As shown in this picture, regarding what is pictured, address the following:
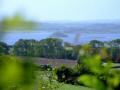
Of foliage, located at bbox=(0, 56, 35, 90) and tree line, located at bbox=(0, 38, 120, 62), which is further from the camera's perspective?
tree line, located at bbox=(0, 38, 120, 62)

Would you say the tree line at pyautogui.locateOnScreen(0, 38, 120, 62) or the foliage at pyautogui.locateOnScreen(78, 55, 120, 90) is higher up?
the tree line at pyautogui.locateOnScreen(0, 38, 120, 62)

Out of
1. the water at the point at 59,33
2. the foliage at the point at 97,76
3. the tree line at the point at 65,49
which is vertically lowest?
the foliage at the point at 97,76

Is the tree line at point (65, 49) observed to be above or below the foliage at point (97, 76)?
above

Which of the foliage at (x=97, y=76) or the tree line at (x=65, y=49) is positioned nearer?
the foliage at (x=97, y=76)

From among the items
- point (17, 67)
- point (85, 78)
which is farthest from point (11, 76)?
point (85, 78)

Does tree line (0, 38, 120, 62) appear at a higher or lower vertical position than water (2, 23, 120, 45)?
lower

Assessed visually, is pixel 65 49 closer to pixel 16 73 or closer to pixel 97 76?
pixel 97 76

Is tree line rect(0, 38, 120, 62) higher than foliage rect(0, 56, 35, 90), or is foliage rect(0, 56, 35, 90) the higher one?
tree line rect(0, 38, 120, 62)

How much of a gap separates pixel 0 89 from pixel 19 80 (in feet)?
0.15

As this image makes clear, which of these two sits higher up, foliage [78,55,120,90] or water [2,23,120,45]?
water [2,23,120,45]

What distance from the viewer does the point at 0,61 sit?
2.26 ft

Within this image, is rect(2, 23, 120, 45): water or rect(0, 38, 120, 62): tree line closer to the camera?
rect(2, 23, 120, 45): water

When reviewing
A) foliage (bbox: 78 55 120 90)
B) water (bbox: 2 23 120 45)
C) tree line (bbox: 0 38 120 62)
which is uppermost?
water (bbox: 2 23 120 45)

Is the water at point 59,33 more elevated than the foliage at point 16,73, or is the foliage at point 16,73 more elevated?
the water at point 59,33
